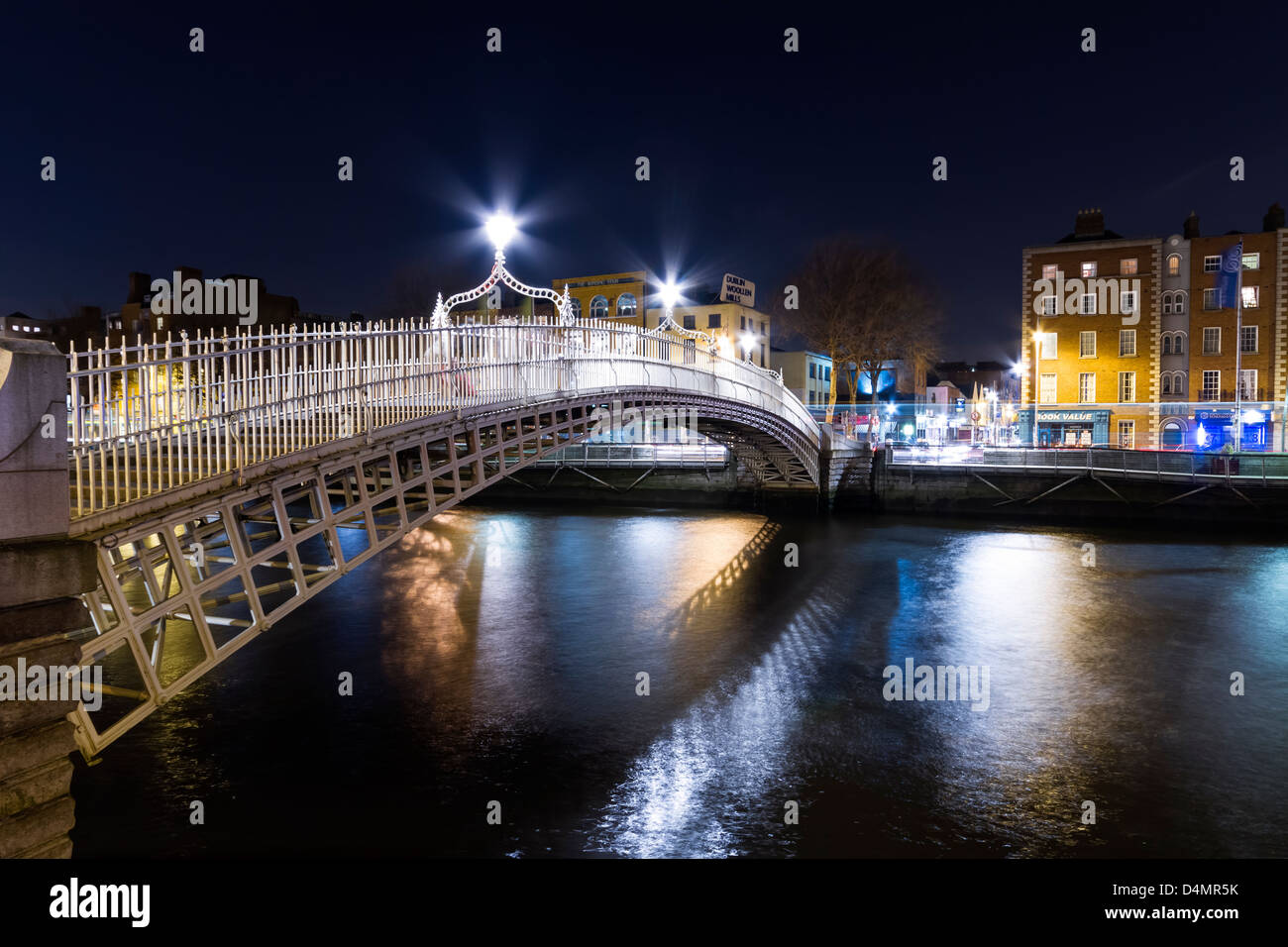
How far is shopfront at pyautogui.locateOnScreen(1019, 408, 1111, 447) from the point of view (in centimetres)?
4978

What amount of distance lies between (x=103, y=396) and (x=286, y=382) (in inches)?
124

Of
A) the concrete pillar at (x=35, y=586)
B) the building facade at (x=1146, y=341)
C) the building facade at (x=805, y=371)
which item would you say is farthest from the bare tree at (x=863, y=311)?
the concrete pillar at (x=35, y=586)

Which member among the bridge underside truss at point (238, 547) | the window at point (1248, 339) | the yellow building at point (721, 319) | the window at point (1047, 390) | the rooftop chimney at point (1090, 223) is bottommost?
the bridge underside truss at point (238, 547)

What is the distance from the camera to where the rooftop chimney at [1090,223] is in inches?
2029

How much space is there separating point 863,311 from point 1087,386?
14.1m

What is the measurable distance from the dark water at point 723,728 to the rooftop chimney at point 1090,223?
115 ft

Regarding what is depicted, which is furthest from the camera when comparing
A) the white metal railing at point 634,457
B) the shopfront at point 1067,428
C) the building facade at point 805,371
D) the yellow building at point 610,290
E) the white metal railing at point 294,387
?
the building facade at point 805,371

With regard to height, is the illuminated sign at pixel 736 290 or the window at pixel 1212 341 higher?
the window at pixel 1212 341

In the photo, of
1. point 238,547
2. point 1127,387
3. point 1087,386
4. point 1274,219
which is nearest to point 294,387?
point 238,547

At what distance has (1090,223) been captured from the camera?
51.8 m

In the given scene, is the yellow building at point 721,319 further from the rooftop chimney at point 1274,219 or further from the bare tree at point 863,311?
the rooftop chimney at point 1274,219

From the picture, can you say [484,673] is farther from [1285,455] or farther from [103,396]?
[1285,455]

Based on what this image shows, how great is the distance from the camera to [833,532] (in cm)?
3259

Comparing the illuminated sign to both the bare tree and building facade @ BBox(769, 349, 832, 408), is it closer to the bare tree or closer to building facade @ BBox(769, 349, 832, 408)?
the bare tree
